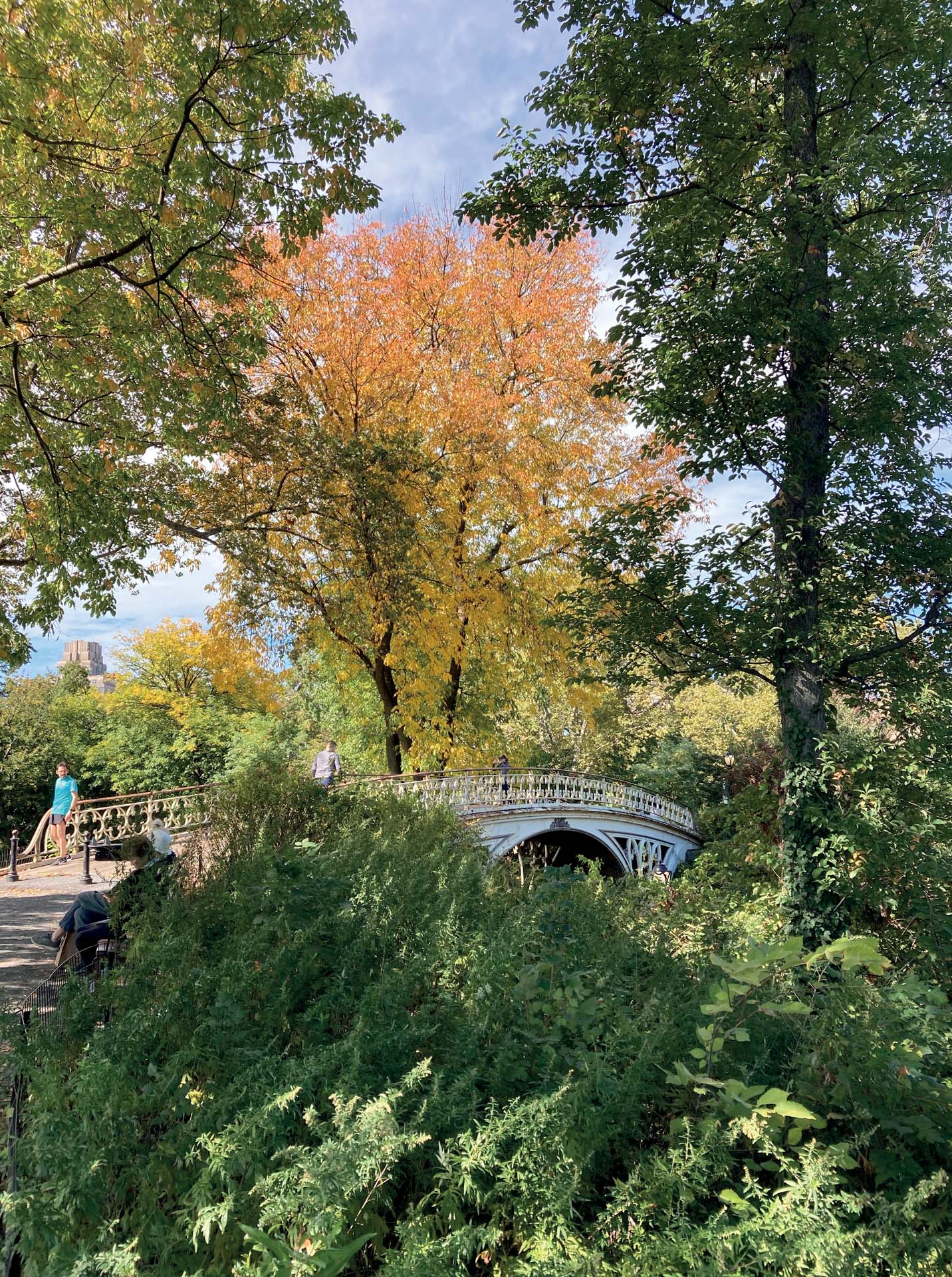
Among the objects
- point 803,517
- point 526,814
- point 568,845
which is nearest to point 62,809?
point 526,814

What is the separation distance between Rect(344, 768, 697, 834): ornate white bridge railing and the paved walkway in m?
3.98

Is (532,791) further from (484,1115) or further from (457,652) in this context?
(484,1115)

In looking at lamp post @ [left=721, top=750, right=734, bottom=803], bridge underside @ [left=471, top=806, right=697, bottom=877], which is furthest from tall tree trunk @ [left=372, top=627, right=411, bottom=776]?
lamp post @ [left=721, top=750, right=734, bottom=803]

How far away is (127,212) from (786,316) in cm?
616

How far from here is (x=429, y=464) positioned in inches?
548

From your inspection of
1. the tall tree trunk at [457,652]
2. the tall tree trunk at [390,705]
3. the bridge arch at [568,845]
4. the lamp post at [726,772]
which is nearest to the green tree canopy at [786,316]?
the tall tree trunk at [457,652]

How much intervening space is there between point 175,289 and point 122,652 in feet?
86.5

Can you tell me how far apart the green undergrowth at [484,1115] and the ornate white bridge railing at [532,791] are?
249 inches

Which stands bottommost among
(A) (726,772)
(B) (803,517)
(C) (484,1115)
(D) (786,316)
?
(C) (484,1115)

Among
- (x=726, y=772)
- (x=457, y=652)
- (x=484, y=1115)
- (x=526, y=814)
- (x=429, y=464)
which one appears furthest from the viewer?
(x=726, y=772)

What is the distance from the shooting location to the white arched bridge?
14141 millimetres

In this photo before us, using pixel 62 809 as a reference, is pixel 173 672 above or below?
above

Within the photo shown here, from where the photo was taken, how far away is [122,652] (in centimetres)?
3080

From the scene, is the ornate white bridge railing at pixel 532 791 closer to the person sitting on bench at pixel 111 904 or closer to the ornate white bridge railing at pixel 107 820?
the person sitting on bench at pixel 111 904
